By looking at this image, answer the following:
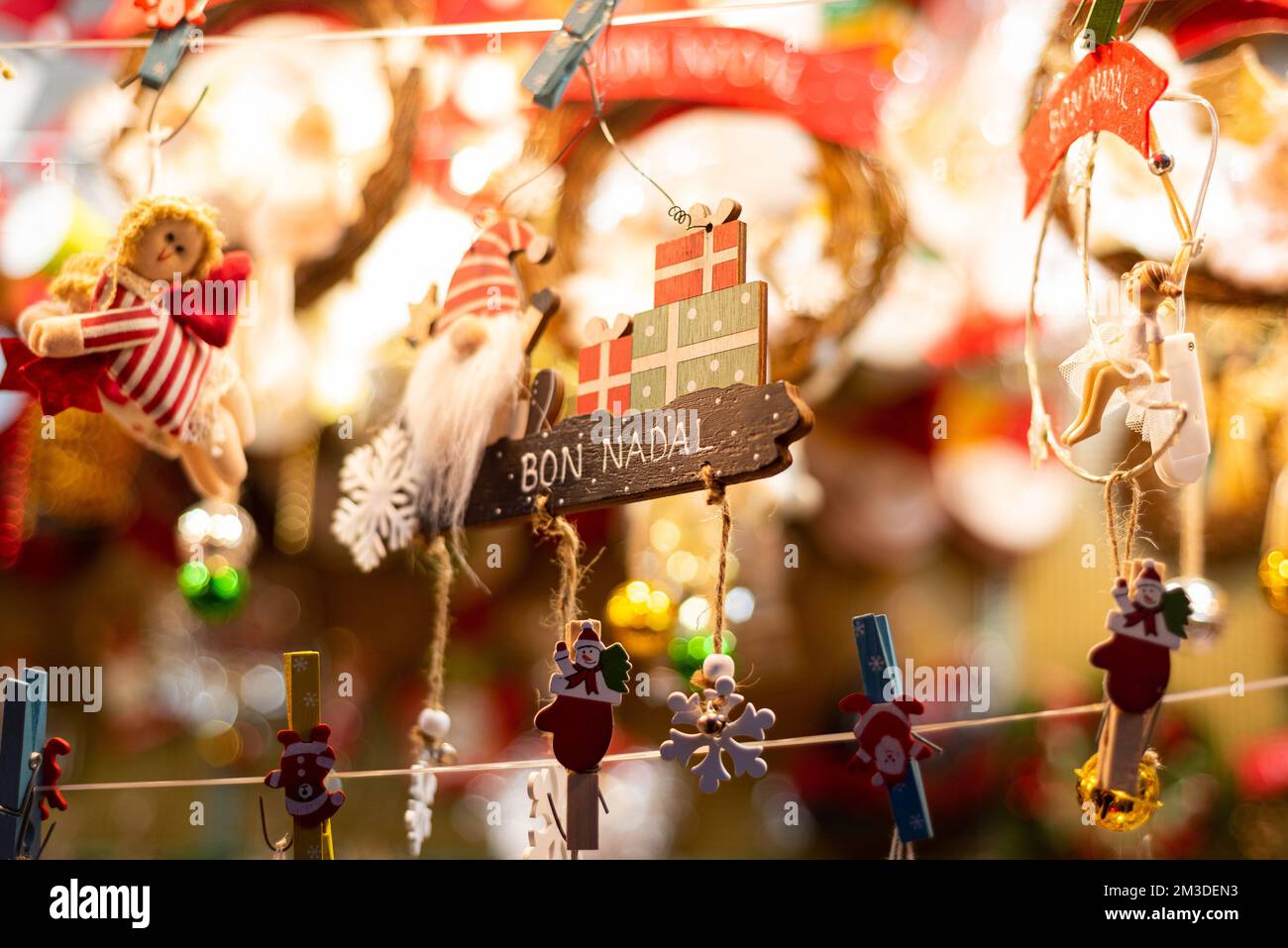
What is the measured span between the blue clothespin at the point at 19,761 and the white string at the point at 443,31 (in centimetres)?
82

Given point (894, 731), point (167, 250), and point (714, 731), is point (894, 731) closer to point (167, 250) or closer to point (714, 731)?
point (714, 731)

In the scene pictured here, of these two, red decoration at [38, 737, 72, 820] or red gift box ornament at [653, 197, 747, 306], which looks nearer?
red gift box ornament at [653, 197, 747, 306]

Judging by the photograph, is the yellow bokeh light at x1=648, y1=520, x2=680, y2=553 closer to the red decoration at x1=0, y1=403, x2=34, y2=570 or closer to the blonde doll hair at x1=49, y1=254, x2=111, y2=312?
the blonde doll hair at x1=49, y1=254, x2=111, y2=312

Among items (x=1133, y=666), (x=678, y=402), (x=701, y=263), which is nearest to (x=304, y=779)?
(x=678, y=402)

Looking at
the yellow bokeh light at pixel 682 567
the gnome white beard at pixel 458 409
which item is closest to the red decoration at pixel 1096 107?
the gnome white beard at pixel 458 409

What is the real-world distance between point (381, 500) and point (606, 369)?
31 cm

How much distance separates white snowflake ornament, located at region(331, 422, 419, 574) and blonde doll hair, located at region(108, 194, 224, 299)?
9.9 inches

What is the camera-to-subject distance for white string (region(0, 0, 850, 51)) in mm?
1774

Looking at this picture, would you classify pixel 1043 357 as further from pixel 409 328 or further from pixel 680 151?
pixel 409 328

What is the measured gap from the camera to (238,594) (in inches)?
67.5

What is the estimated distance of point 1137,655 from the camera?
3.54 feet
